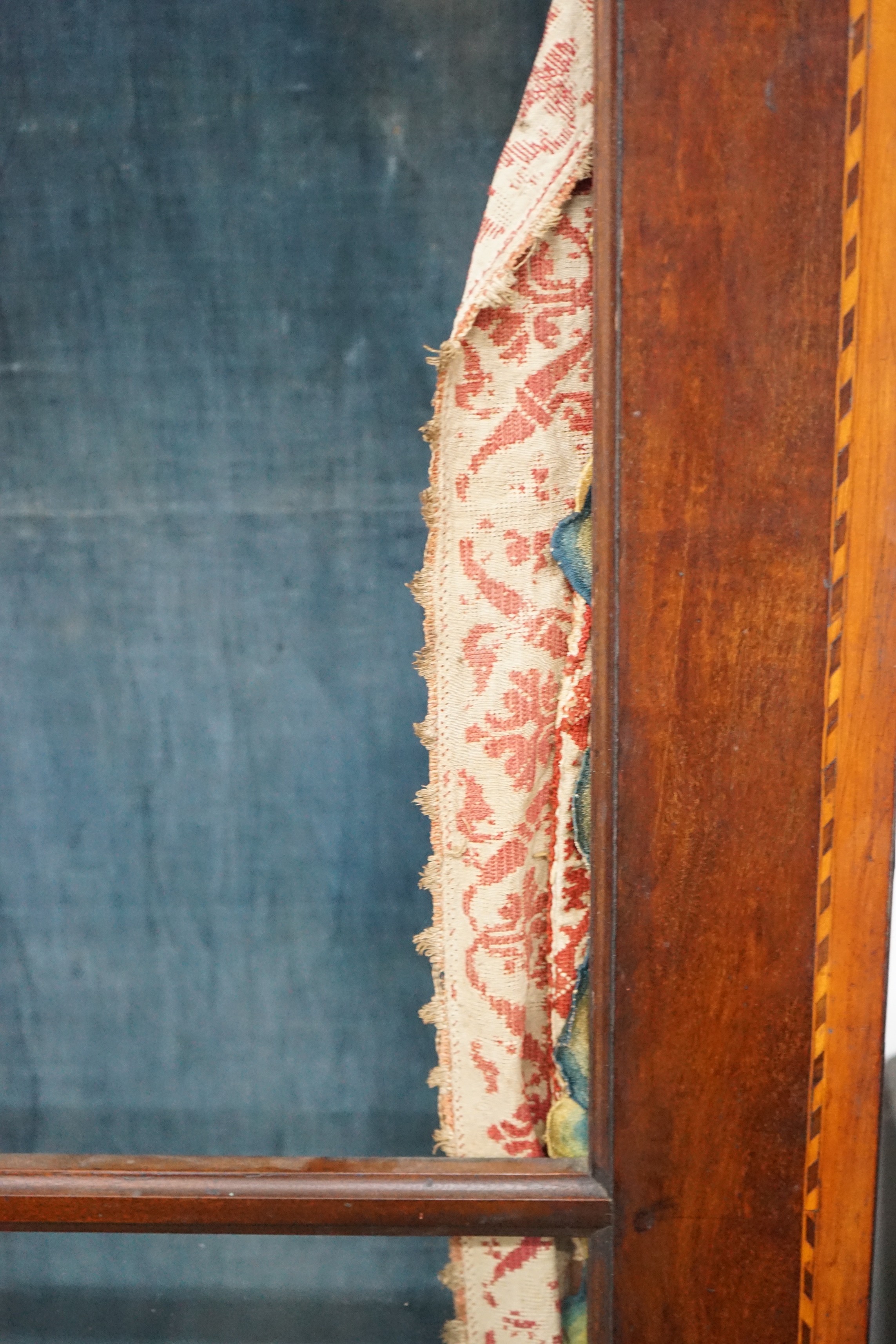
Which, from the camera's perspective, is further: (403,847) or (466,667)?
(403,847)

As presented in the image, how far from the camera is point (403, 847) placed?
82cm

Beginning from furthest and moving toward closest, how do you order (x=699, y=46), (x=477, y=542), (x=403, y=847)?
(x=403, y=847) → (x=477, y=542) → (x=699, y=46)

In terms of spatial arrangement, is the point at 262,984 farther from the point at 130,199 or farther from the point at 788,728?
the point at 130,199

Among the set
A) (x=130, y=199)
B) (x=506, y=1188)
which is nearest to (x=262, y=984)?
(x=506, y=1188)

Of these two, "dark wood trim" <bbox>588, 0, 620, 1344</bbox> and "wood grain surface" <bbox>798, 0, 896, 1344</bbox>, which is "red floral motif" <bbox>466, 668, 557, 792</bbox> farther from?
"wood grain surface" <bbox>798, 0, 896, 1344</bbox>

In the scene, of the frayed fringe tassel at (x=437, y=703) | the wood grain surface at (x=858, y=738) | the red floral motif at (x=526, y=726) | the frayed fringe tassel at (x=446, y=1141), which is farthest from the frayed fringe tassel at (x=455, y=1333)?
the red floral motif at (x=526, y=726)

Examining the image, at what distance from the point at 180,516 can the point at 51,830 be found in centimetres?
34

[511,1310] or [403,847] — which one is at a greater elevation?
[403,847]

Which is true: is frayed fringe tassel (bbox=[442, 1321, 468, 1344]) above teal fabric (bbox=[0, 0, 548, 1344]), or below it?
below

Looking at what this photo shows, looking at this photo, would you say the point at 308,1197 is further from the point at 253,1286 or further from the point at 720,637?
the point at 720,637

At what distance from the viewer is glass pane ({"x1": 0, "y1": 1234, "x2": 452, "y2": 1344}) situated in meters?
0.86

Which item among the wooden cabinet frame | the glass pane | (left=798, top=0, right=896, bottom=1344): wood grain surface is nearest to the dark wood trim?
the wooden cabinet frame

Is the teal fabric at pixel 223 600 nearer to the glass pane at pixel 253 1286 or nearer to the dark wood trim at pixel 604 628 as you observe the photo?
the glass pane at pixel 253 1286

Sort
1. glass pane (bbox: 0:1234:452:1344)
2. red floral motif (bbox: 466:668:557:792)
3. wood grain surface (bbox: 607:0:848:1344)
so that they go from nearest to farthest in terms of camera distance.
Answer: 1. wood grain surface (bbox: 607:0:848:1344)
2. red floral motif (bbox: 466:668:557:792)
3. glass pane (bbox: 0:1234:452:1344)
